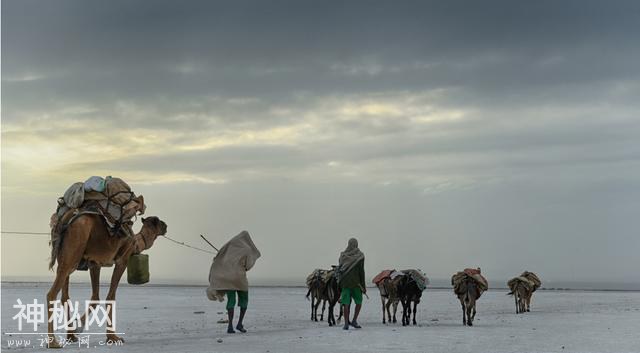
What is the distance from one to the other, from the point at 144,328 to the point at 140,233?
11.9ft

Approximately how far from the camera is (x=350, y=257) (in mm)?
18969

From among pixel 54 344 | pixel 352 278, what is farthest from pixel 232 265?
pixel 54 344

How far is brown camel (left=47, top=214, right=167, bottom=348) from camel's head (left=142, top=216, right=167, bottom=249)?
549 millimetres

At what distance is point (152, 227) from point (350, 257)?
16.4ft

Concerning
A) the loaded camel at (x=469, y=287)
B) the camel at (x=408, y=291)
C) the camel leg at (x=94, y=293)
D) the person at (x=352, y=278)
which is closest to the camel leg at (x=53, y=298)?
the camel leg at (x=94, y=293)

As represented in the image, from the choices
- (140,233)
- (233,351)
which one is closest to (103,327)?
(140,233)

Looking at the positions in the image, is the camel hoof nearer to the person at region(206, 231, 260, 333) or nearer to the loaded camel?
the person at region(206, 231, 260, 333)

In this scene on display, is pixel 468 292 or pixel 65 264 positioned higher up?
pixel 65 264

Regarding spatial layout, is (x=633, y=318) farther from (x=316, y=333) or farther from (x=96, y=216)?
(x=96, y=216)

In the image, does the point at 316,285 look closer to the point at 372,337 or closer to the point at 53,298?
the point at 372,337

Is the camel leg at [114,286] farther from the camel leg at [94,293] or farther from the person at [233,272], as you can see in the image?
the person at [233,272]

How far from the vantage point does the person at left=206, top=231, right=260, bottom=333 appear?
1752 cm

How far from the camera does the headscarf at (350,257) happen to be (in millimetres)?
18828

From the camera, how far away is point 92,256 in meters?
14.7
